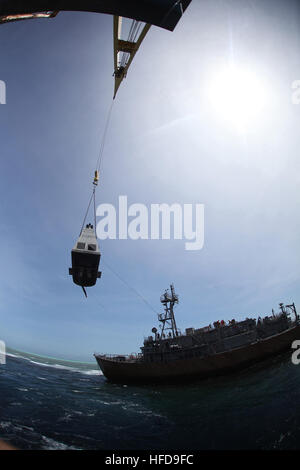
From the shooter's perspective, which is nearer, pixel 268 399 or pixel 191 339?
pixel 268 399

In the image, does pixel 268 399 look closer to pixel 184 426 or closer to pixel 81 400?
pixel 184 426

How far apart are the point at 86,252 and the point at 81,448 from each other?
10396 millimetres

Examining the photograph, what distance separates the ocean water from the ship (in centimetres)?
185

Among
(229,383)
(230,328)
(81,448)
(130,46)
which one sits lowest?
(229,383)

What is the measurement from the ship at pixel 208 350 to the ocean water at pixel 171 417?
6.08 ft

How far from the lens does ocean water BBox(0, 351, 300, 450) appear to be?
9.80m

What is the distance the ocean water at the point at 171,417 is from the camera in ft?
32.2

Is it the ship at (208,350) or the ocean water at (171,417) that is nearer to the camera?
the ocean water at (171,417)

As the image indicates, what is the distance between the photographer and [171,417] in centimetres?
1326

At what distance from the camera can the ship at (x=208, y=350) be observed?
70.3 feet

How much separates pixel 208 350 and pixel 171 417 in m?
12.1
